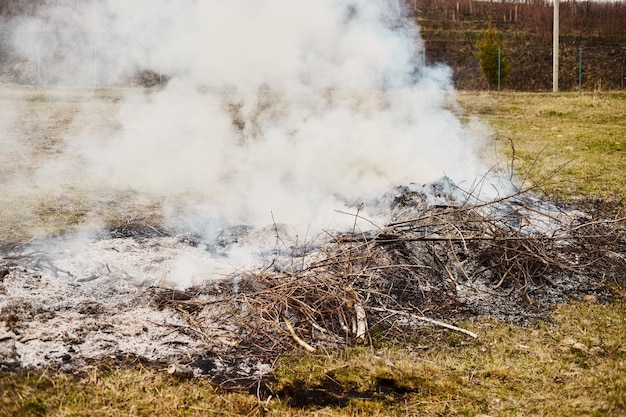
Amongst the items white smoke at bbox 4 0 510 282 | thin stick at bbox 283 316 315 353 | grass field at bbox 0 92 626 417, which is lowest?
grass field at bbox 0 92 626 417

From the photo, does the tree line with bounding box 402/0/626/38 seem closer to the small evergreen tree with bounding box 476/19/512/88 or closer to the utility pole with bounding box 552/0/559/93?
the small evergreen tree with bounding box 476/19/512/88

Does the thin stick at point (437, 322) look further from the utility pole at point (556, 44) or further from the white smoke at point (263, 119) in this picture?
the utility pole at point (556, 44)

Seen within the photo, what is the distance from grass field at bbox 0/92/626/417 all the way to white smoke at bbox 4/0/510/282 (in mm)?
2478

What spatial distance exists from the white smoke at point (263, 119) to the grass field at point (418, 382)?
2.48 m

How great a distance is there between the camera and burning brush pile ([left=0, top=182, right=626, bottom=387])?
4383mm

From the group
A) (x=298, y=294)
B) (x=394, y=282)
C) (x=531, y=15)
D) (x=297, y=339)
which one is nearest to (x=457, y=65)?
(x=531, y=15)

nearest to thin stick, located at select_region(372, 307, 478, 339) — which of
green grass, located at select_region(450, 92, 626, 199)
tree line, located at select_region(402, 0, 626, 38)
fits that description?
green grass, located at select_region(450, 92, 626, 199)

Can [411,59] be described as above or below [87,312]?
above

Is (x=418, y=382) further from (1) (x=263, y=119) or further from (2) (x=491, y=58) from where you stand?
(2) (x=491, y=58)

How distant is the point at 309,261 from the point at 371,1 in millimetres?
6132

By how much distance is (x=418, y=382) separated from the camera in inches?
159

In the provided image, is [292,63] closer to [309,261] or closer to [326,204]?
[326,204]

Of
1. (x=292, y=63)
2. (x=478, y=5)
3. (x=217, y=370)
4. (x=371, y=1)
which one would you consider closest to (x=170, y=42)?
(x=292, y=63)

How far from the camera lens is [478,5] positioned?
31656mm
